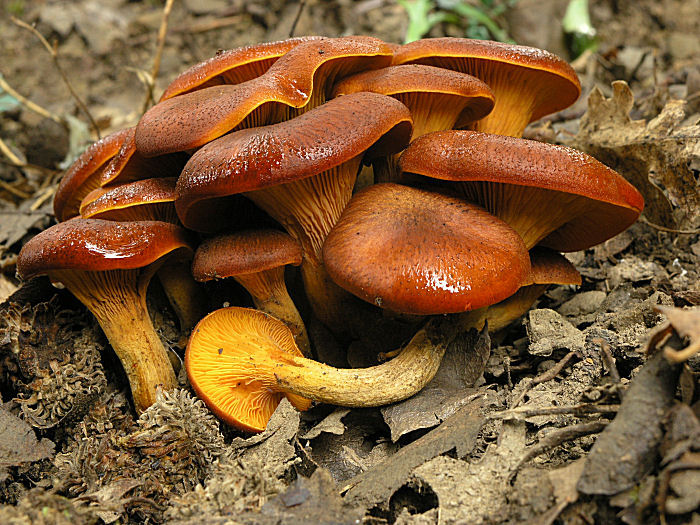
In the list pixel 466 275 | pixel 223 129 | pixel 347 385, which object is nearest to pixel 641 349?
pixel 466 275

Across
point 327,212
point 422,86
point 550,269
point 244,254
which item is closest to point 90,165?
point 244,254

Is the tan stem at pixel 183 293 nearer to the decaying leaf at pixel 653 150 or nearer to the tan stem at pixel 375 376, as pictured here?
the tan stem at pixel 375 376

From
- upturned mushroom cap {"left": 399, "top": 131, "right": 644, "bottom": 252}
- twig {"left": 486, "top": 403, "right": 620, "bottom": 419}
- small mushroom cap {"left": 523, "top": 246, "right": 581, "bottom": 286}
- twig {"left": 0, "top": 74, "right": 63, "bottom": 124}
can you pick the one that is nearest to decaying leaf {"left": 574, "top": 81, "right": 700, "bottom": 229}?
upturned mushroom cap {"left": 399, "top": 131, "right": 644, "bottom": 252}

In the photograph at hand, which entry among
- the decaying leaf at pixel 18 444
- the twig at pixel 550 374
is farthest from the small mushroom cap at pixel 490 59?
the decaying leaf at pixel 18 444

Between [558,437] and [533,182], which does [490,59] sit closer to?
[533,182]

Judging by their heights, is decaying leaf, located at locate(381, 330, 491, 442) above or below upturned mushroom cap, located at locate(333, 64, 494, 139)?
below

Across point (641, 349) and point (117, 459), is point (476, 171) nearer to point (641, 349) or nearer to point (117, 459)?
point (641, 349)

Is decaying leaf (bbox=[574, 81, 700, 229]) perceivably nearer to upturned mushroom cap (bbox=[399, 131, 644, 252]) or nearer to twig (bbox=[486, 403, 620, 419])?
upturned mushroom cap (bbox=[399, 131, 644, 252])
